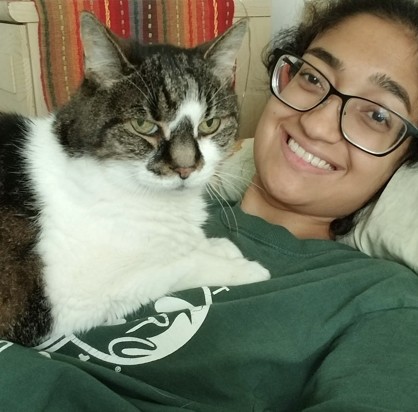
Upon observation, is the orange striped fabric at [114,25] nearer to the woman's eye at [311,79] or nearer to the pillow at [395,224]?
the woman's eye at [311,79]

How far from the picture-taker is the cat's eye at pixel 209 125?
107 centimetres

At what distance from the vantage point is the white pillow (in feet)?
3.51

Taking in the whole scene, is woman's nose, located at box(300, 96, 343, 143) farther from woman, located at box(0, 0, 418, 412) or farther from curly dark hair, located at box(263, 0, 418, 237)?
curly dark hair, located at box(263, 0, 418, 237)

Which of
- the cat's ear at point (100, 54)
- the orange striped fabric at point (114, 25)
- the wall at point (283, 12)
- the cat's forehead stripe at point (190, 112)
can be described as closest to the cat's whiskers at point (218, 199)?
the cat's forehead stripe at point (190, 112)

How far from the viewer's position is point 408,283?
970 millimetres

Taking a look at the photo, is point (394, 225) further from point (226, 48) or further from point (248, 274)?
point (226, 48)

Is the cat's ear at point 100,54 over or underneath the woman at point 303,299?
over

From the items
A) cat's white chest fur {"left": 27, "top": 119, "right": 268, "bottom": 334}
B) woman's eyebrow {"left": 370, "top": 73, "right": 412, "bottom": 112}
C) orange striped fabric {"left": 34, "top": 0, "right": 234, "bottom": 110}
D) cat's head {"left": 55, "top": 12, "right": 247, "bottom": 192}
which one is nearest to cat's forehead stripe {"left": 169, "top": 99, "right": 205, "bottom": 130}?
cat's head {"left": 55, "top": 12, "right": 247, "bottom": 192}

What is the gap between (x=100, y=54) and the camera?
969mm

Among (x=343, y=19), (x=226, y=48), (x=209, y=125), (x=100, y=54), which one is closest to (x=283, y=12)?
(x=343, y=19)

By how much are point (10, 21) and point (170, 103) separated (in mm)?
1187

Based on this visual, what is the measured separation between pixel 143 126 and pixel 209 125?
171 mm

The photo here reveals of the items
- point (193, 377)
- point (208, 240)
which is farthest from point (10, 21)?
point (193, 377)

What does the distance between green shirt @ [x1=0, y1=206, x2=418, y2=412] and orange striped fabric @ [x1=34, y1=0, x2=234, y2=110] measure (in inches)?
45.8
